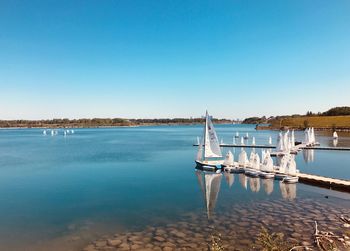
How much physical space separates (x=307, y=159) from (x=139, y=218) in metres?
44.1

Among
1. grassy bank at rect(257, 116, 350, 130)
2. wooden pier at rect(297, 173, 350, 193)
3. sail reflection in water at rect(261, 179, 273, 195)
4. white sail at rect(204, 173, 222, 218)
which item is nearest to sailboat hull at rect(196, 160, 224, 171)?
white sail at rect(204, 173, 222, 218)

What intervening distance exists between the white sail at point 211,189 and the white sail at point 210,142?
186 inches

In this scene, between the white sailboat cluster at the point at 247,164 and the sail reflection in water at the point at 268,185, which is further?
the white sailboat cluster at the point at 247,164

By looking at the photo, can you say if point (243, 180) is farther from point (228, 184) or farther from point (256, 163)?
point (256, 163)

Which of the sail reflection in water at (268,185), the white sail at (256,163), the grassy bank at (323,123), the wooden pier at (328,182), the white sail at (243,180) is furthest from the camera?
the grassy bank at (323,123)

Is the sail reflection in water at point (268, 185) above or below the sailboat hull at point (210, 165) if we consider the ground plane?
A: below

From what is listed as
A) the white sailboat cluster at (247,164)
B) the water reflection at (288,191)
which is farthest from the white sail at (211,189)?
the water reflection at (288,191)

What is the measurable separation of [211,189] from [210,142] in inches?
545

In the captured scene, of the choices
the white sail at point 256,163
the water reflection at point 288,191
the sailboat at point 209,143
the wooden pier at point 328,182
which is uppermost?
the sailboat at point 209,143

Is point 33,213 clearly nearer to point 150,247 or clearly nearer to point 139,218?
point 139,218

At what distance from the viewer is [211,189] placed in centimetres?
3422

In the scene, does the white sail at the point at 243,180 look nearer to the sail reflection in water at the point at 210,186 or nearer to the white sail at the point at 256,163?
the white sail at the point at 256,163

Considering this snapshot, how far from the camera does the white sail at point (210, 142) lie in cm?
4669

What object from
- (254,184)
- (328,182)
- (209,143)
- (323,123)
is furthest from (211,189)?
(323,123)
